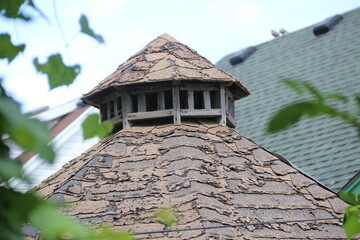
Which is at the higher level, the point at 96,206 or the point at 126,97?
the point at 126,97

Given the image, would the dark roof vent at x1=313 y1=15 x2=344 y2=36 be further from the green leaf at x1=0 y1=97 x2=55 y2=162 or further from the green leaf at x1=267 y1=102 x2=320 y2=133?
the green leaf at x1=0 y1=97 x2=55 y2=162

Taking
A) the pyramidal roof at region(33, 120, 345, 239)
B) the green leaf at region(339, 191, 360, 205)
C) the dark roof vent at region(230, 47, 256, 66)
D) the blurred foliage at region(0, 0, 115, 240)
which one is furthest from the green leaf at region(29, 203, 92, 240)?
the dark roof vent at region(230, 47, 256, 66)

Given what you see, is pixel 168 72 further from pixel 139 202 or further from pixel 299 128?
pixel 299 128

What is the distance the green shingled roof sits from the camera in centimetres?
1066

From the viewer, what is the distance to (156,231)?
207 inches

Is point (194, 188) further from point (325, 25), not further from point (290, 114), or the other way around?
point (325, 25)

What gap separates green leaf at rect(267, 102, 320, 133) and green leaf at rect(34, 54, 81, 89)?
54cm

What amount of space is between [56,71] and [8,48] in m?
0.11

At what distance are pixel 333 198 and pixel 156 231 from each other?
5.83ft

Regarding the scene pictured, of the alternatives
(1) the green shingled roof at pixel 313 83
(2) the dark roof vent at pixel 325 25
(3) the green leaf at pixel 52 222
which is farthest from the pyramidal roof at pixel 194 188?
(2) the dark roof vent at pixel 325 25

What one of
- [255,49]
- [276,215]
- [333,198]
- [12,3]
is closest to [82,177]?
[276,215]

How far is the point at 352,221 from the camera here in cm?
183

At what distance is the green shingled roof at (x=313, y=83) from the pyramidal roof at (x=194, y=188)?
3.26 metres

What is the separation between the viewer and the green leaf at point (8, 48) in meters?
1.51
